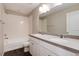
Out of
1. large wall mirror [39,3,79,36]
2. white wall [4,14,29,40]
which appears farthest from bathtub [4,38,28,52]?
large wall mirror [39,3,79,36]

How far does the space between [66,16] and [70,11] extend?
14cm

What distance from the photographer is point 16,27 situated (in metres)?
3.04

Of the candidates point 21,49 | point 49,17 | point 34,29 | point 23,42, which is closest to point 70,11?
point 49,17

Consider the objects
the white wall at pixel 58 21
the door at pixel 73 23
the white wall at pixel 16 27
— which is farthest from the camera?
the white wall at pixel 16 27

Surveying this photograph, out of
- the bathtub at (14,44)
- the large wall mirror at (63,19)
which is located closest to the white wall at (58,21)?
the large wall mirror at (63,19)

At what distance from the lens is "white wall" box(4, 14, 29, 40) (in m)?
2.68

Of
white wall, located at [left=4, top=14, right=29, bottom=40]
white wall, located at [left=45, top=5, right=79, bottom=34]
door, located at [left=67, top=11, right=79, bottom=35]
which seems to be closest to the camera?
door, located at [left=67, top=11, right=79, bottom=35]

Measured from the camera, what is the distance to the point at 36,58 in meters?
0.83

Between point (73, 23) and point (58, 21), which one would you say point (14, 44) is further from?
point (73, 23)

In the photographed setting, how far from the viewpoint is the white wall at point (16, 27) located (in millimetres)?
2680

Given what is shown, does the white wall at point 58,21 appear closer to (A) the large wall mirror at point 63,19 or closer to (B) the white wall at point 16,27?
(A) the large wall mirror at point 63,19

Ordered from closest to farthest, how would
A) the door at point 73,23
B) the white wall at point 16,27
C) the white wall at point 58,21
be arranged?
the door at point 73,23, the white wall at point 58,21, the white wall at point 16,27

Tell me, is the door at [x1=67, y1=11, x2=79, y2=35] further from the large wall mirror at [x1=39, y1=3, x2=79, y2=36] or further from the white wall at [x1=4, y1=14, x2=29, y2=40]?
the white wall at [x1=4, y1=14, x2=29, y2=40]

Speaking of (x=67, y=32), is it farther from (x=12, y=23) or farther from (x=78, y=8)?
(x=12, y=23)
